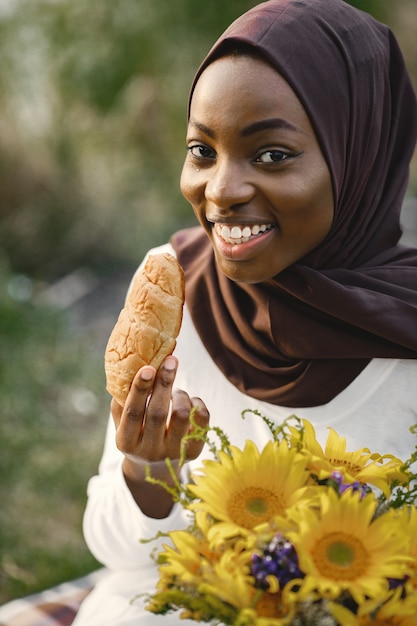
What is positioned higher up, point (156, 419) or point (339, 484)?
point (156, 419)

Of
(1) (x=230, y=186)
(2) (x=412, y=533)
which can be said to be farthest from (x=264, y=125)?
(2) (x=412, y=533)

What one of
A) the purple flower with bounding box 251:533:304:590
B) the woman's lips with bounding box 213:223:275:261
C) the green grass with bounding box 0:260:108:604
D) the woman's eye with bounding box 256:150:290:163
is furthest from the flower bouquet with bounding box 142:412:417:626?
the green grass with bounding box 0:260:108:604

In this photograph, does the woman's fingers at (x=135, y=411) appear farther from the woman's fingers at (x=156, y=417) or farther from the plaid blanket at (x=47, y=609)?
the plaid blanket at (x=47, y=609)

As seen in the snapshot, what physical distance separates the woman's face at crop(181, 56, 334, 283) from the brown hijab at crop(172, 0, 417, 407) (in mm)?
39

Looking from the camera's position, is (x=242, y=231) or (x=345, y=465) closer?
(x=345, y=465)

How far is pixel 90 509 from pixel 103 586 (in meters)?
0.18

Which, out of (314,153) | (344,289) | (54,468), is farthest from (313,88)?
(54,468)

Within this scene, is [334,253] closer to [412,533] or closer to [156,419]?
[156,419]

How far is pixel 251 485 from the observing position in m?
1.29

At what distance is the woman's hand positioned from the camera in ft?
5.32

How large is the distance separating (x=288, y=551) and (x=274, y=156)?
2.43 feet

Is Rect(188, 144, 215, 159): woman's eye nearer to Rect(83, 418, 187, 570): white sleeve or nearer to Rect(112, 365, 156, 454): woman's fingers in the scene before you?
Rect(112, 365, 156, 454): woman's fingers

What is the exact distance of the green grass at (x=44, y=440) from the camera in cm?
339

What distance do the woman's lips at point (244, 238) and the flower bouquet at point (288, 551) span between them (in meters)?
0.45
